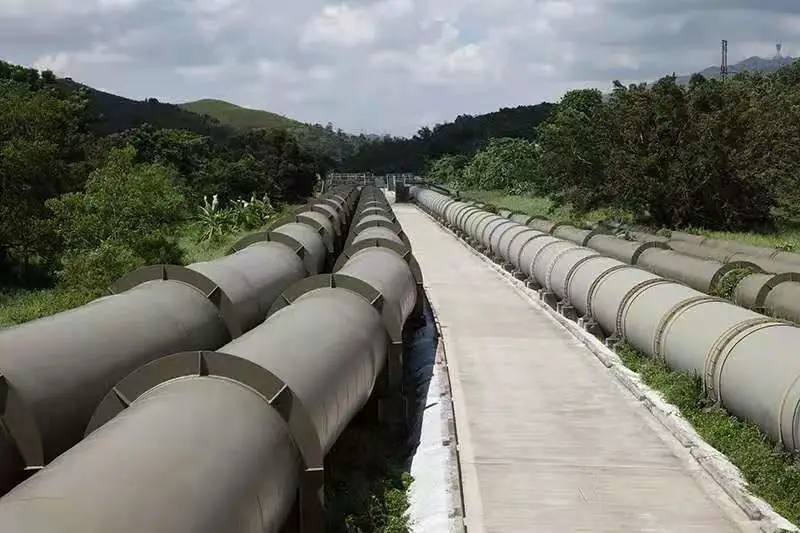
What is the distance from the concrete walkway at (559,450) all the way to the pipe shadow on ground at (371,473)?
2.35 ft

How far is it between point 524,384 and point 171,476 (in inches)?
414

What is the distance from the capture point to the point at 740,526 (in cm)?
905

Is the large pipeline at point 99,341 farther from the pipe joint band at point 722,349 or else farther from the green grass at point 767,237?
the green grass at point 767,237

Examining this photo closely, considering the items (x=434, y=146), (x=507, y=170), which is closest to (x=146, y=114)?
(x=434, y=146)

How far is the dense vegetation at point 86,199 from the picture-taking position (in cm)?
2700

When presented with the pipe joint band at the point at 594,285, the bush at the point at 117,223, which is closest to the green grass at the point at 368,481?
the pipe joint band at the point at 594,285

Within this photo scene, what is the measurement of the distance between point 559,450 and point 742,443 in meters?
2.24

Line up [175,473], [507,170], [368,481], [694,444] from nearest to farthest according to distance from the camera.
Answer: [175,473], [368,481], [694,444], [507,170]

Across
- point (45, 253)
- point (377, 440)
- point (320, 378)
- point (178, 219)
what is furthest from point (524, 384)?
point (45, 253)

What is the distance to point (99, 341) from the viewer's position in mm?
7809

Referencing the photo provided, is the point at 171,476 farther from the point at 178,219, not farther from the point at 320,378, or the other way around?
the point at 178,219

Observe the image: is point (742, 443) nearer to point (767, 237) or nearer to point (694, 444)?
point (694, 444)

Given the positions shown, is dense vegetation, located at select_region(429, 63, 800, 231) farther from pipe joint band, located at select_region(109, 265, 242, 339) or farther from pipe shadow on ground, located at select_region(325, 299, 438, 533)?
pipe joint band, located at select_region(109, 265, 242, 339)

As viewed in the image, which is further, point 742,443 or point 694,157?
point 694,157
